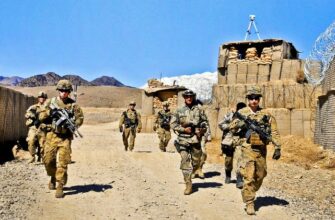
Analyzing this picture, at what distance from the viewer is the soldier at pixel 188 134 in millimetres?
8203

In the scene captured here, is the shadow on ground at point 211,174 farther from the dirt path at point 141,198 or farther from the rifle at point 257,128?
the rifle at point 257,128

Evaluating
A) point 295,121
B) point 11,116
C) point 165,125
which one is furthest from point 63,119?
point 295,121

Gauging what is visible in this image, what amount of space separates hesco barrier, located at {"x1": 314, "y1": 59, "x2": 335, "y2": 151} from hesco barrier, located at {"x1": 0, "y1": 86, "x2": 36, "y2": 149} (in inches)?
357

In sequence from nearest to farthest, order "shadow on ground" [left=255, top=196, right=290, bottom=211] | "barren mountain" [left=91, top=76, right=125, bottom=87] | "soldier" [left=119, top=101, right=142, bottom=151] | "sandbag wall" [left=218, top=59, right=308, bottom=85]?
"shadow on ground" [left=255, top=196, right=290, bottom=211], "soldier" [left=119, top=101, right=142, bottom=151], "sandbag wall" [left=218, top=59, right=308, bottom=85], "barren mountain" [left=91, top=76, right=125, bottom=87]

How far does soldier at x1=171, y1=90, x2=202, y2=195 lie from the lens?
8.20 m

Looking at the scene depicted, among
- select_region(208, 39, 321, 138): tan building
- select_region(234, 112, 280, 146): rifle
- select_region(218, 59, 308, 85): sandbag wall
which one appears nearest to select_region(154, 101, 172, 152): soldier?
select_region(208, 39, 321, 138): tan building

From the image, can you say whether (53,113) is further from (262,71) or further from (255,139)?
(262,71)

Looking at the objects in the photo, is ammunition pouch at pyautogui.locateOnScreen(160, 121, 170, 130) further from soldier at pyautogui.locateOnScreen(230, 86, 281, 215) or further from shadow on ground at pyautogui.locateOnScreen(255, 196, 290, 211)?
soldier at pyautogui.locateOnScreen(230, 86, 281, 215)

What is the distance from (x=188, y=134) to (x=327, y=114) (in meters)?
7.81

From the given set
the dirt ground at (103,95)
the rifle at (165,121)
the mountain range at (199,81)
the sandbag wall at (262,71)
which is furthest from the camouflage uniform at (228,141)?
the dirt ground at (103,95)

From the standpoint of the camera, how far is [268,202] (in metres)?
8.00

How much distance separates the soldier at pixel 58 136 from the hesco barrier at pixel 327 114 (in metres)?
8.74

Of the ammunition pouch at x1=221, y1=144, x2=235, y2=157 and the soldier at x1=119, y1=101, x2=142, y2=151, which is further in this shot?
the soldier at x1=119, y1=101, x2=142, y2=151

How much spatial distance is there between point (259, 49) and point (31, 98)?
10.2 meters
